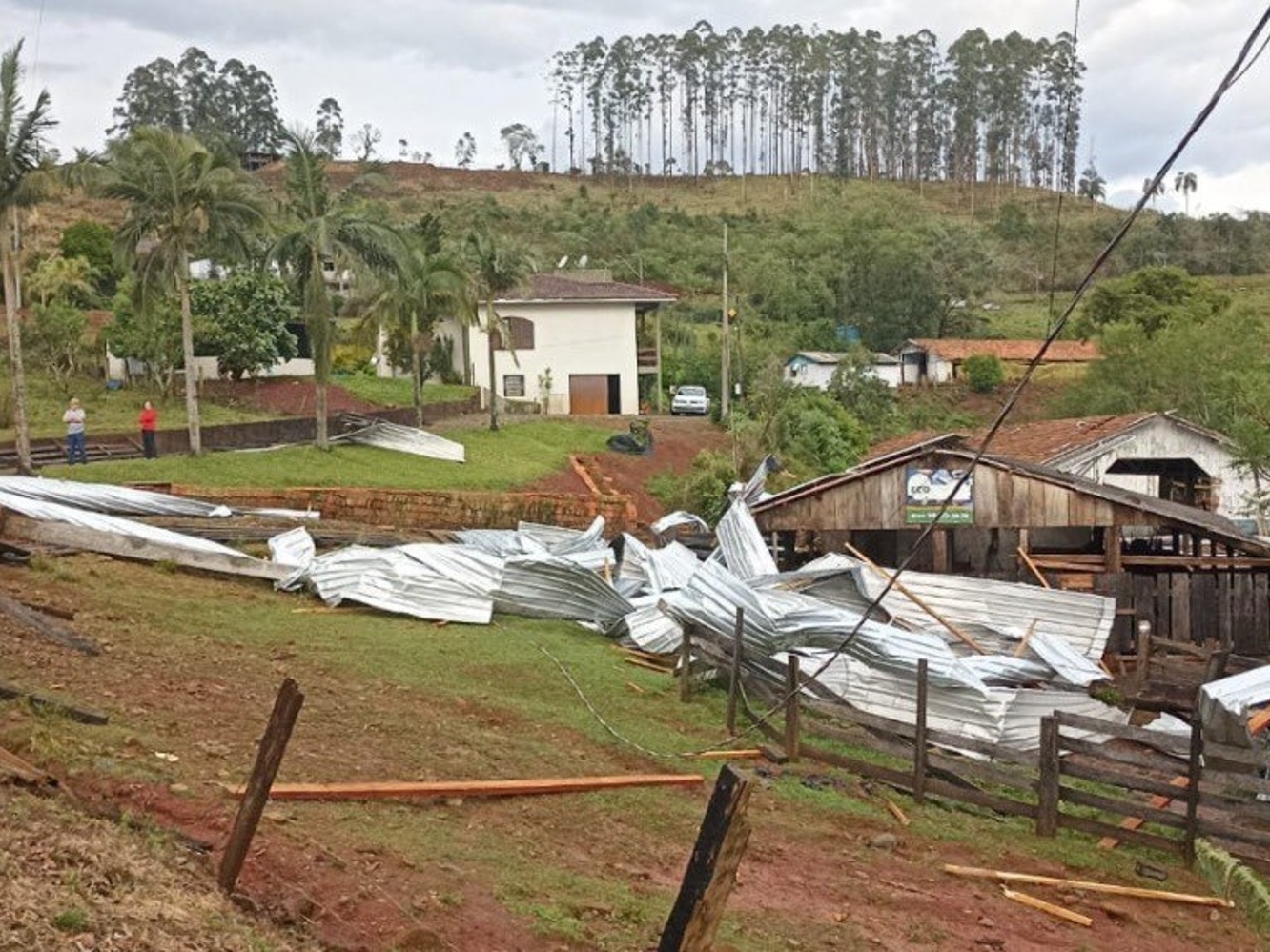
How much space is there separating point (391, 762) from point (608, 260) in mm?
72490

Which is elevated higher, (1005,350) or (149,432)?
(1005,350)

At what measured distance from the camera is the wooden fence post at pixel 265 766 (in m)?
6.65

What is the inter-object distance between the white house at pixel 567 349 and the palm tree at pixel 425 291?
12038 mm

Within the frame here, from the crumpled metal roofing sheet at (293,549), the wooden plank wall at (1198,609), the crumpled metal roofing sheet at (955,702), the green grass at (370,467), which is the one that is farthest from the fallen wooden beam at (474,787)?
the green grass at (370,467)

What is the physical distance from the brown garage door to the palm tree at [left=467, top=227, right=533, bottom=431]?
13248 millimetres

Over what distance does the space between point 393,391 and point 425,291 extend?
8.52 m

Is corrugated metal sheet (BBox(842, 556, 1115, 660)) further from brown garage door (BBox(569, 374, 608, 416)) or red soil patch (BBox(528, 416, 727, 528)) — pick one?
brown garage door (BBox(569, 374, 608, 416))

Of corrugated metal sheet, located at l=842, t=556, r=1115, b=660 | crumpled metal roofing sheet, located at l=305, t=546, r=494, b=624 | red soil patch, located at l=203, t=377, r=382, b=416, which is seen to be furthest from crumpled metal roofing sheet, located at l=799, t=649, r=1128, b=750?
red soil patch, located at l=203, t=377, r=382, b=416

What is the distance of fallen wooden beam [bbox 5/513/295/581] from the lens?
56.9ft

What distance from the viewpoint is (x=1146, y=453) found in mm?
33594

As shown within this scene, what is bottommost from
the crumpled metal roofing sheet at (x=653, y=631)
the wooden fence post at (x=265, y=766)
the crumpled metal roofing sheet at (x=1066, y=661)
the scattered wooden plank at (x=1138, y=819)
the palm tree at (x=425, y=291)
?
the scattered wooden plank at (x=1138, y=819)

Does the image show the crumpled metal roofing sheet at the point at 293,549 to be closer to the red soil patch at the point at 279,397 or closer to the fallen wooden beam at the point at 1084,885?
the fallen wooden beam at the point at 1084,885

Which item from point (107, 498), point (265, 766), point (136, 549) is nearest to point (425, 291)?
point (107, 498)

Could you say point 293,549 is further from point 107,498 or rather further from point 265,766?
point 265,766
